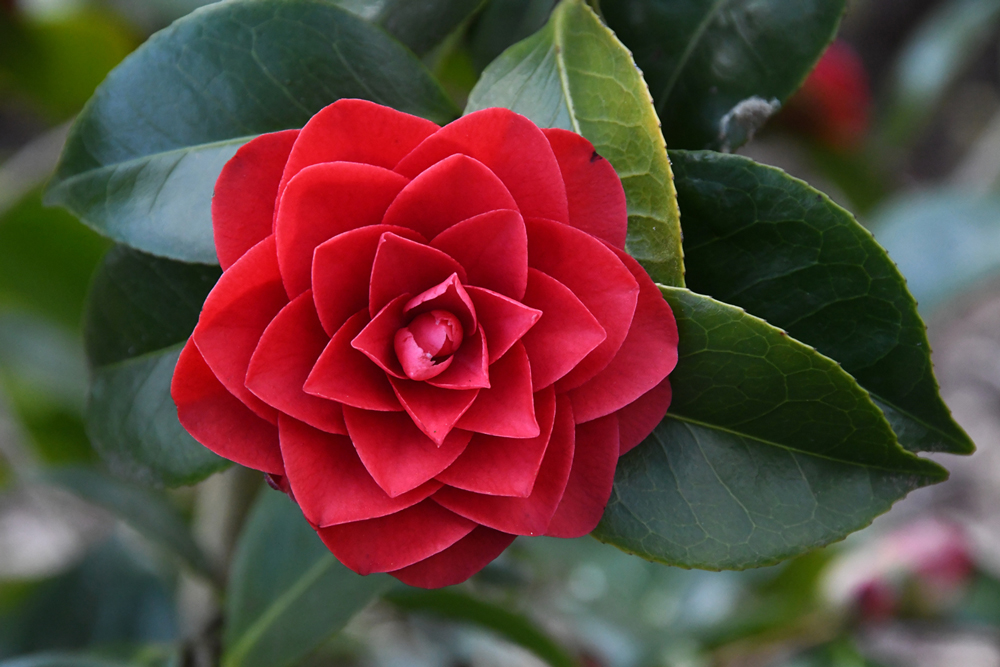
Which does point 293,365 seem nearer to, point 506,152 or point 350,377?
point 350,377

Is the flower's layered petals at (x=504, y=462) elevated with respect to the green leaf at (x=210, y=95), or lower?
lower

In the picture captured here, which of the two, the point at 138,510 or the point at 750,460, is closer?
the point at 750,460

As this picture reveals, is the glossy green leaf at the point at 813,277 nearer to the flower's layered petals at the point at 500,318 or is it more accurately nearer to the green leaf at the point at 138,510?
the flower's layered petals at the point at 500,318

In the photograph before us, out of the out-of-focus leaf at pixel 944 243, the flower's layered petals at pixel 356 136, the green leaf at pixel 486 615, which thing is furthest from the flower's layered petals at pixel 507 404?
the out-of-focus leaf at pixel 944 243

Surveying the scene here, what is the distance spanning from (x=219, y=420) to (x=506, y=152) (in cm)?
19

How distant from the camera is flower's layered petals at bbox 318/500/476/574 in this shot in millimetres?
377

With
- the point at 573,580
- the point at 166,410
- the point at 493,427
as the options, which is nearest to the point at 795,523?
the point at 493,427

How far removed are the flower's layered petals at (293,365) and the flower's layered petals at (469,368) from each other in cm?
5

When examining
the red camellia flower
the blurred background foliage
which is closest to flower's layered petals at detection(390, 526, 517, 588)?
the red camellia flower

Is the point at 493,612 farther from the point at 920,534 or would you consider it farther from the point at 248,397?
the point at 920,534

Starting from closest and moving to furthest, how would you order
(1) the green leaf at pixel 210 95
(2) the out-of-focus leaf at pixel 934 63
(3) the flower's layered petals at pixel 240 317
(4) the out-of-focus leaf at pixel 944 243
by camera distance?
(3) the flower's layered petals at pixel 240 317 < (1) the green leaf at pixel 210 95 < (4) the out-of-focus leaf at pixel 944 243 < (2) the out-of-focus leaf at pixel 934 63

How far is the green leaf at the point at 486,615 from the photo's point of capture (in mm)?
770

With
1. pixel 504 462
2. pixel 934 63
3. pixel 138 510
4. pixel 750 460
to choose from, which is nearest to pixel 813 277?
pixel 750 460

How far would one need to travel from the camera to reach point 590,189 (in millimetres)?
390
